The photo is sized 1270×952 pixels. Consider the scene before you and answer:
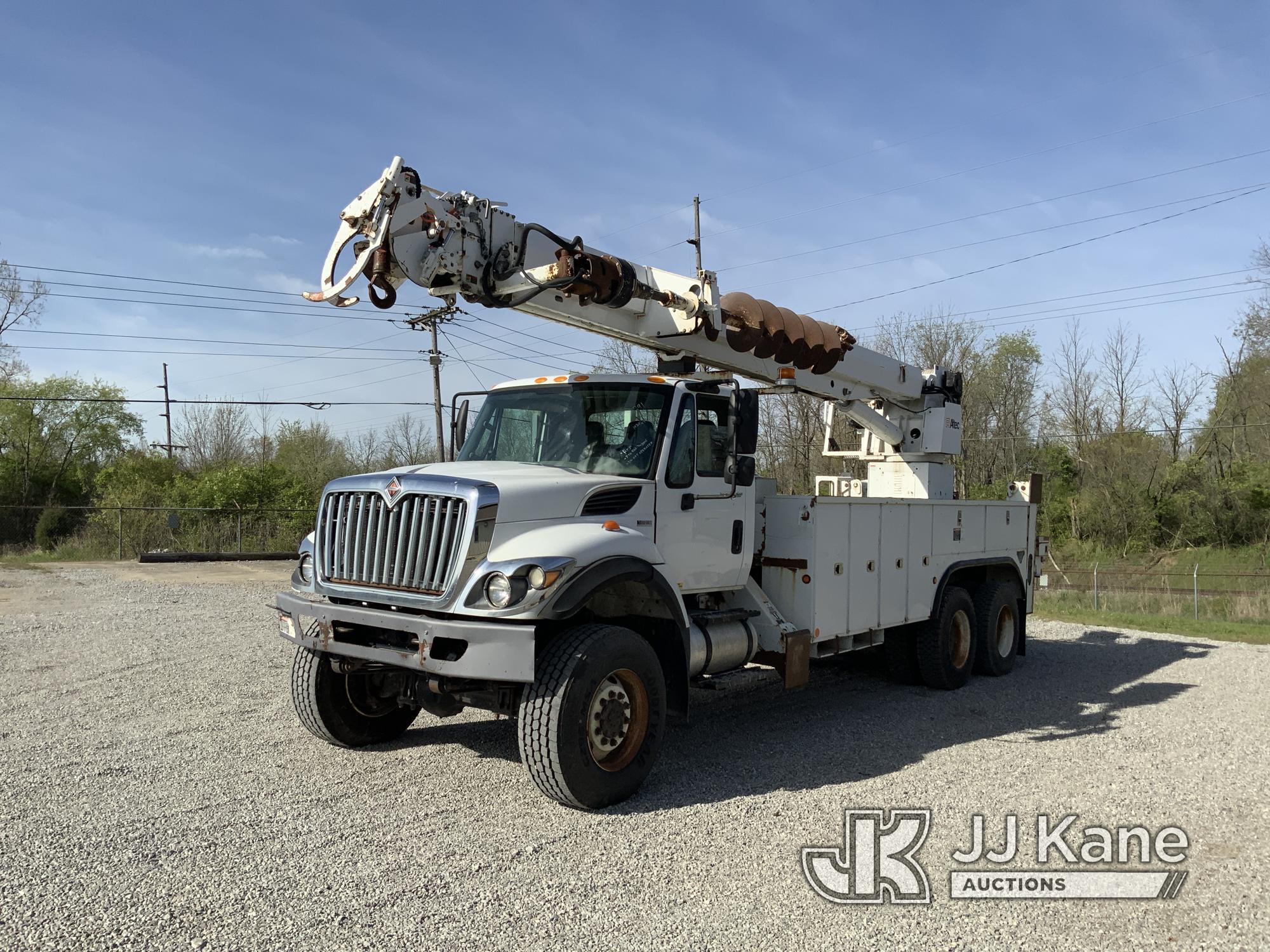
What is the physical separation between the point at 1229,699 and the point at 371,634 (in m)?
8.13

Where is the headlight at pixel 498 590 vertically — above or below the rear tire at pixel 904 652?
above

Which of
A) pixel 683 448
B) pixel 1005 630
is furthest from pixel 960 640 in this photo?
pixel 683 448

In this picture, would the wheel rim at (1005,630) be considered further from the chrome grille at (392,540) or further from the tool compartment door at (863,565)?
the chrome grille at (392,540)

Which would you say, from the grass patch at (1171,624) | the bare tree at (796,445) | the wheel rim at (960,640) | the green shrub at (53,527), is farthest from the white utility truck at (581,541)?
the green shrub at (53,527)

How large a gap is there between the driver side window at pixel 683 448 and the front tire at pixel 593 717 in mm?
1252

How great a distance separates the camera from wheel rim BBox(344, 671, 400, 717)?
6410 millimetres

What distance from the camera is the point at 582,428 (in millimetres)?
6496

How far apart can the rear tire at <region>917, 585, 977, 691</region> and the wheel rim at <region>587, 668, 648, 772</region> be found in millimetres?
4467

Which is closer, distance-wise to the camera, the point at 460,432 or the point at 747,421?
the point at 747,421

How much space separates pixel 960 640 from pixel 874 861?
5.36 meters

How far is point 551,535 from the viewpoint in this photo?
212 inches

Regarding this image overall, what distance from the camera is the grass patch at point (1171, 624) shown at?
48.7ft

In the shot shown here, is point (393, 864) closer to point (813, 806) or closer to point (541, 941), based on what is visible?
point (541, 941)

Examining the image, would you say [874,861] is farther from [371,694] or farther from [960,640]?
[960,640]
